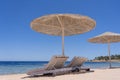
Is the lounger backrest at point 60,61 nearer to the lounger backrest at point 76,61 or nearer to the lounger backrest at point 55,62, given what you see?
the lounger backrest at point 55,62

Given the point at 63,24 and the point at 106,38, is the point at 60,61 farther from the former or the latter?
the point at 106,38

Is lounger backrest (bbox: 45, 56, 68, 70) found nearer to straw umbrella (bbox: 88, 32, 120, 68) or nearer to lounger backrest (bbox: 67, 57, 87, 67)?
lounger backrest (bbox: 67, 57, 87, 67)

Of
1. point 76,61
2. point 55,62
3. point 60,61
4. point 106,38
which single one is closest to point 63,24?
point 76,61

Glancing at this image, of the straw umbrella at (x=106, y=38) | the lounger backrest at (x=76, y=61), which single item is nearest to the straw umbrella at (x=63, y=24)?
the lounger backrest at (x=76, y=61)

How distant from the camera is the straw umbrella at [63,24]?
846 cm

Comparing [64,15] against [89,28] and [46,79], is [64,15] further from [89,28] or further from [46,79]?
[46,79]

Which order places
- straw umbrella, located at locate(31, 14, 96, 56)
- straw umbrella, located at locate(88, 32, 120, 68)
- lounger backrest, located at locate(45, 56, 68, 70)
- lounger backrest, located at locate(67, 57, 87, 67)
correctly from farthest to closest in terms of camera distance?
straw umbrella, located at locate(88, 32, 120, 68) → lounger backrest, located at locate(67, 57, 87, 67) → straw umbrella, located at locate(31, 14, 96, 56) → lounger backrest, located at locate(45, 56, 68, 70)

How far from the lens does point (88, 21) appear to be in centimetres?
895

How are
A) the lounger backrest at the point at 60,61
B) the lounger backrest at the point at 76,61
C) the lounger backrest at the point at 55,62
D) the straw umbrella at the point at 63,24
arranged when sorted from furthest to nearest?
the lounger backrest at the point at 76,61 < the straw umbrella at the point at 63,24 < the lounger backrest at the point at 60,61 < the lounger backrest at the point at 55,62

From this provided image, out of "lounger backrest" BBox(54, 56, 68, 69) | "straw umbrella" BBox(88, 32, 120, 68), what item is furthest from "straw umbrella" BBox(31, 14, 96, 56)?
"straw umbrella" BBox(88, 32, 120, 68)

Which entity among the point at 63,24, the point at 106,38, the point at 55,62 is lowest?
the point at 55,62

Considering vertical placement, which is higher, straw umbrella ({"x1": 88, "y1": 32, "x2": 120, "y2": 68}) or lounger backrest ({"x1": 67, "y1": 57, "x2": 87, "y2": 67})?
straw umbrella ({"x1": 88, "y1": 32, "x2": 120, "y2": 68})

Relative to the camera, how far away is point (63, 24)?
30.3 ft

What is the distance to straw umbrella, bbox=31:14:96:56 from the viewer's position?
846 cm
